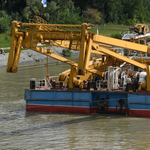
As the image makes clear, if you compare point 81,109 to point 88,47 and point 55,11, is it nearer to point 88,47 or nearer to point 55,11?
point 88,47

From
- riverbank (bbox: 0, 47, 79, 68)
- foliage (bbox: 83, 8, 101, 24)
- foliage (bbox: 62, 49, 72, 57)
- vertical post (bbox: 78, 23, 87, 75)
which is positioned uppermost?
foliage (bbox: 83, 8, 101, 24)

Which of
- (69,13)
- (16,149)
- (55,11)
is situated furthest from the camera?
(69,13)

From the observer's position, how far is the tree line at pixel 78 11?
85.4 m

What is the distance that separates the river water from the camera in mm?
20969

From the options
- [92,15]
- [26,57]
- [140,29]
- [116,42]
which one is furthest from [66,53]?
[116,42]

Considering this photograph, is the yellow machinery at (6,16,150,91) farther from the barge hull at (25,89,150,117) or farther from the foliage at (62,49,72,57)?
the foliage at (62,49,72,57)

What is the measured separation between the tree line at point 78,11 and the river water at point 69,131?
51348 millimetres

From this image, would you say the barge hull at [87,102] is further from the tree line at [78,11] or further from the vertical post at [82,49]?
the tree line at [78,11]

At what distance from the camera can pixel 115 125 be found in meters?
25.0

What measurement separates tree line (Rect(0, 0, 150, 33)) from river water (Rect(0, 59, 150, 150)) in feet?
168

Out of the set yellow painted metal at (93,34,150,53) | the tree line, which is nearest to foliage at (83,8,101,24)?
the tree line

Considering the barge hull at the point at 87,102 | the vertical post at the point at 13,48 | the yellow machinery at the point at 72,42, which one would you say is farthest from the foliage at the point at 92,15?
the vertical post at the point at 13,48

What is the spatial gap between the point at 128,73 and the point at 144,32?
3219 millimetres

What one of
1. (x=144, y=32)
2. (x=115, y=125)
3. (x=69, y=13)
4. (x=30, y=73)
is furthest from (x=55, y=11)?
(x=115, y=125)
